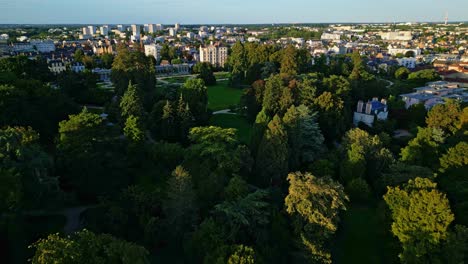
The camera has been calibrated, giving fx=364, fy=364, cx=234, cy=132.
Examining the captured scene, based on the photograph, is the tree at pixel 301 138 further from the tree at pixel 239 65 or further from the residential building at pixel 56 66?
the residential building at pixel 56 66

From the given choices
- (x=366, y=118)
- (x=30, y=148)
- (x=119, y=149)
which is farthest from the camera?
(x=366, y=118)

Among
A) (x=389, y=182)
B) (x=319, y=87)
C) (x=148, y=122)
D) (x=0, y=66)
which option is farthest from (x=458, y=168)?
(x=0, y=66)

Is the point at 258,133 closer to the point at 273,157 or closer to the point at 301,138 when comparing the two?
Result: the point at 301,138

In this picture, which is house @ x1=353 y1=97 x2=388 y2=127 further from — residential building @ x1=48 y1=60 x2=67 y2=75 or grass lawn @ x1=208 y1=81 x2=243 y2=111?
residential building @ x1=48 y1=60 x2=67 y2=75

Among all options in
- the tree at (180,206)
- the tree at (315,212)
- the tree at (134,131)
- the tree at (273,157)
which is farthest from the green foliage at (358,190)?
the tree at (134,131)

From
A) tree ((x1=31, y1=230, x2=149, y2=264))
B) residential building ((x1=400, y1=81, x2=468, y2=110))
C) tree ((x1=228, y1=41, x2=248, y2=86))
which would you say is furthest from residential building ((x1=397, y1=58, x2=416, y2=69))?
tree ((x1=31, y1=230, x2=149, y2=264))

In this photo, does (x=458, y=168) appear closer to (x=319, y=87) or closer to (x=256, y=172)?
(x=256, y=172)

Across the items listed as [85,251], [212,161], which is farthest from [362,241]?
[85,251]
